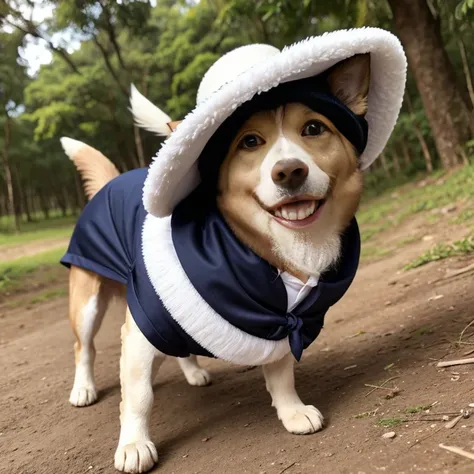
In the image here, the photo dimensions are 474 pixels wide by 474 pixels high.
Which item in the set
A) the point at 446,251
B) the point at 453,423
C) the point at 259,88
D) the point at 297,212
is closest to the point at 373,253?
the point at 446,251

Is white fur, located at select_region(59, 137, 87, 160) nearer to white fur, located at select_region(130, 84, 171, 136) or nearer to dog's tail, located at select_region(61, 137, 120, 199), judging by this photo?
dog's tail, located at select_region(61, 137, 120, 199)

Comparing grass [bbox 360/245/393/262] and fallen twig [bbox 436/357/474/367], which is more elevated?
fallen twig [bbox 436/357/474/367]

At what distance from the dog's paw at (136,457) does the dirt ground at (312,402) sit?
69 millimetres

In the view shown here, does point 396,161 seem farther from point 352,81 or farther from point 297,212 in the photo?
point 297,212

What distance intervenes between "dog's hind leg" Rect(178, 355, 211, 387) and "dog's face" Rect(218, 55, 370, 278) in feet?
4.77

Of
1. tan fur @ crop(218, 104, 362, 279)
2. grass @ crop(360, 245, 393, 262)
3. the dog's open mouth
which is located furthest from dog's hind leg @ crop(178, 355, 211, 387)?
grass @ crop(360, 245, 393, 262)

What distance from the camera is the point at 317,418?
2.31 m

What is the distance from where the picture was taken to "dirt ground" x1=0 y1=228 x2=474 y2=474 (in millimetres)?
1938

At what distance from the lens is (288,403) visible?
8.10 ft

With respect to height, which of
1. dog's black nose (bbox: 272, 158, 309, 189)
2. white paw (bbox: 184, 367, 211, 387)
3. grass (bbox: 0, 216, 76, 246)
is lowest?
grass (bbox: 0, 216, 76, 246)

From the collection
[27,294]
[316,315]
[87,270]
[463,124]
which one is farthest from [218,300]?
[463,124]

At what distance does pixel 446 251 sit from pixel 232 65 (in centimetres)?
323

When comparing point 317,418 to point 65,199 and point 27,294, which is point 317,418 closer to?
point 27,294

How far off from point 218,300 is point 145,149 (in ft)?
86.5
